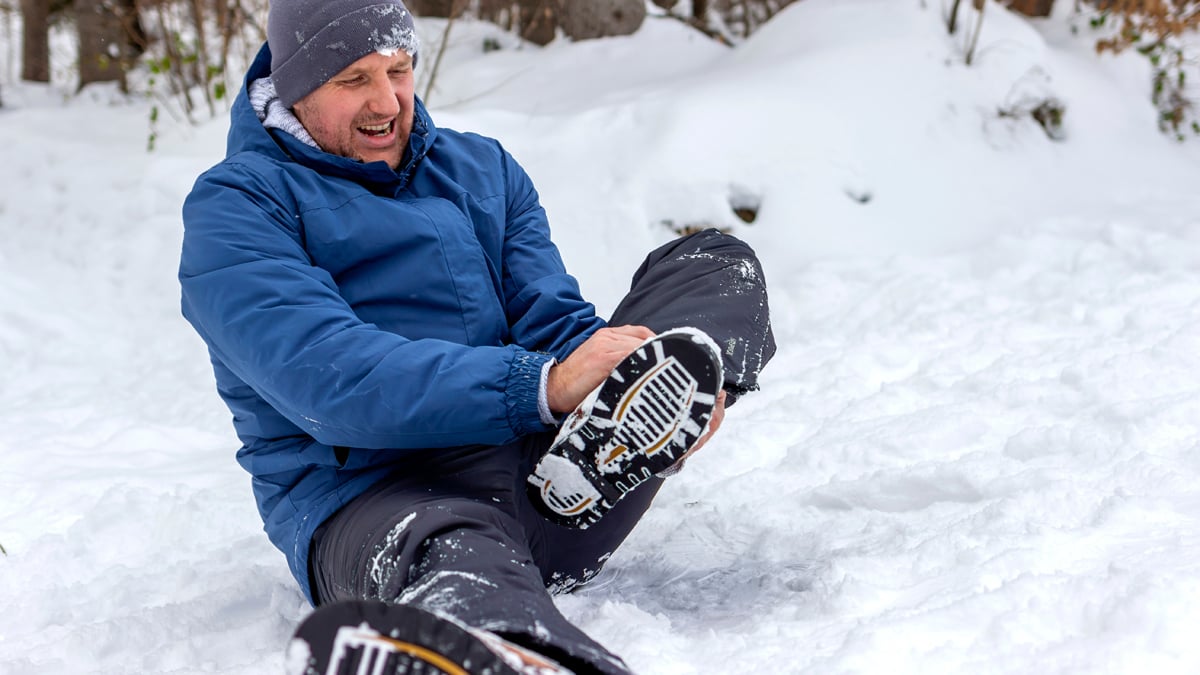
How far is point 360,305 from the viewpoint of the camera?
6.38 feet

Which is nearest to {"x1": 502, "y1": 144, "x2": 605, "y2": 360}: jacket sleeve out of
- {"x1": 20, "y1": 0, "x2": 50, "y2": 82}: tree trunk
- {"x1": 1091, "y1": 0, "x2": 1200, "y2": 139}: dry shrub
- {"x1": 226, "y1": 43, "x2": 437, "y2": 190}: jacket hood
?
{"x1": 226, "y1": 43, "x2": 437, "y2": 190}: jacket hood

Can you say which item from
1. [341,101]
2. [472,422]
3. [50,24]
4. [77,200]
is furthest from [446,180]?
[50,24]

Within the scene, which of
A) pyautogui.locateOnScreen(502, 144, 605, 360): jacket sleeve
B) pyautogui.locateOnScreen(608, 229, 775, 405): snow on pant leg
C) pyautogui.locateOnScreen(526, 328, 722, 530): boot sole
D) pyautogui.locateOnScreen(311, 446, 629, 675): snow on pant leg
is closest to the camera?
pyautogui.locateOnScreen(311, 446, 629, 675): snow on pant leg

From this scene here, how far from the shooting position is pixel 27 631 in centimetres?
216

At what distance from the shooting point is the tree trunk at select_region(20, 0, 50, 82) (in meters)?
7.48

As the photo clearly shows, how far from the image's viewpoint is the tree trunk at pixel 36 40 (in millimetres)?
7477

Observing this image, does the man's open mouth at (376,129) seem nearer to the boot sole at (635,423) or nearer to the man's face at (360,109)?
the man's face at (360,109)

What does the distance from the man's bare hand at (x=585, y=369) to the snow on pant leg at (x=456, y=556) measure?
8.3 inches

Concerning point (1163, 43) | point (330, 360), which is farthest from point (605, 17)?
point (330, 360)

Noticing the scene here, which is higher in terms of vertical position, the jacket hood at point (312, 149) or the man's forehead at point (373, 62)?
the man's forehead at point (373, 62)

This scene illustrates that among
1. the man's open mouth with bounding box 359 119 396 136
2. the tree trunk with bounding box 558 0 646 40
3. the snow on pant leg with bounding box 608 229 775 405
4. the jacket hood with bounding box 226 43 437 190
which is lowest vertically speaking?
the tree trunk with bounding box 558 0 646 40

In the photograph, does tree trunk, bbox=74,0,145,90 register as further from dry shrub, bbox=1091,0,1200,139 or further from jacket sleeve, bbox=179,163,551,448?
dry shrub, bbox=1091,0,1200,139

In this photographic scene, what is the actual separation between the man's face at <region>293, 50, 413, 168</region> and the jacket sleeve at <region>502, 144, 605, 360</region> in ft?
1.10

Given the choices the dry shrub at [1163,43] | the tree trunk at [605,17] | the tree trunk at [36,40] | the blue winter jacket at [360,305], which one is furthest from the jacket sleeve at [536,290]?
the tree trunk at [36,40]
